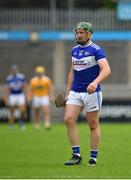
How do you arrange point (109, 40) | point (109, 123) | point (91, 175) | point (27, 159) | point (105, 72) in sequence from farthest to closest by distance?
point (109, 40), point (109, 123), point (27, 159), point (105, 72), point (91, 175)

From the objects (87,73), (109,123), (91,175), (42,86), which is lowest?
(109,123)

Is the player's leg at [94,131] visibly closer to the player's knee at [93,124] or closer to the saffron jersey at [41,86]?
the player's knee at [93,124]

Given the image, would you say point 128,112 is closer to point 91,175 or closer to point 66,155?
point 66,155

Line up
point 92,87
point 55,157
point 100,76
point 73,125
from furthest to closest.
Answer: point 55,157
point 73,125
point 100,76
point 92,87

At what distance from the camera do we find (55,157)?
14.2 metres

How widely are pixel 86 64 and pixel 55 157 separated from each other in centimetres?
247

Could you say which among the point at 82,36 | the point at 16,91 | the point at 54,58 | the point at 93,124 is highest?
the point at 82,36

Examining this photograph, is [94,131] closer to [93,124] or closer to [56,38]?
[93,124]

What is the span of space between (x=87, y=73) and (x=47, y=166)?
1.63 m

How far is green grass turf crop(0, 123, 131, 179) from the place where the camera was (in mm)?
11344

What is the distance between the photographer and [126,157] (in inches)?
558

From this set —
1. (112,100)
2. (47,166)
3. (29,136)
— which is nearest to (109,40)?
(112,100)

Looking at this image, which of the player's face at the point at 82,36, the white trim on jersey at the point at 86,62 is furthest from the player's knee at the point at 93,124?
the player's face at the point at 82,36

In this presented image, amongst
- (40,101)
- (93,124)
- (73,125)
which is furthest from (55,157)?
(40,101)
